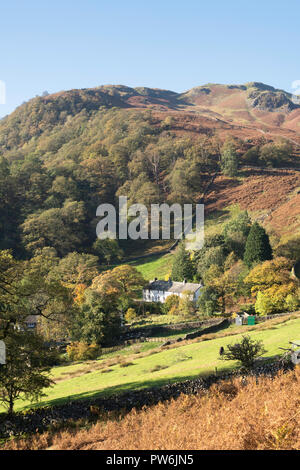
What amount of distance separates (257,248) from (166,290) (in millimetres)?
15427

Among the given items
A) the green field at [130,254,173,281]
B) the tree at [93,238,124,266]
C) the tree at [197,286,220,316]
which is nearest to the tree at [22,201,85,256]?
the tree at [93,238,124,266]

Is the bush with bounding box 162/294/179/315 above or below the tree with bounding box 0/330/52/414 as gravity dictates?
below

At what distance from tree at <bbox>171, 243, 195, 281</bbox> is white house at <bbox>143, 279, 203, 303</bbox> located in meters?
2.12

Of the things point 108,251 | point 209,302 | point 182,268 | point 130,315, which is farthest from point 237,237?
point 108,251

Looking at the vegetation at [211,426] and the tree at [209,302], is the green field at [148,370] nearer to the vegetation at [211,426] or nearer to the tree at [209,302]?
the vegetation at [211,426]

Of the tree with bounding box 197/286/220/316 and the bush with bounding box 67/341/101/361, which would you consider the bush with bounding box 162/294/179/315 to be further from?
the bush with bounding box 67/341/101/361

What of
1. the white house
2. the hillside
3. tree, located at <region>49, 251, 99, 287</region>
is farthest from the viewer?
the hillside

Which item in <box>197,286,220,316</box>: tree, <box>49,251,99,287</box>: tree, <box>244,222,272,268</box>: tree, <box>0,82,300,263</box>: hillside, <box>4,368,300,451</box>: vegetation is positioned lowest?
<box>197,286,220,316</box>: tree

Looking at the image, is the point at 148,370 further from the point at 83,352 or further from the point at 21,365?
the point at 83,352

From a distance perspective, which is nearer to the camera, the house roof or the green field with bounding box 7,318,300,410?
the green field with bounding box 7,318,300,410

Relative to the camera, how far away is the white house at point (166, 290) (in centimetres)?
5369

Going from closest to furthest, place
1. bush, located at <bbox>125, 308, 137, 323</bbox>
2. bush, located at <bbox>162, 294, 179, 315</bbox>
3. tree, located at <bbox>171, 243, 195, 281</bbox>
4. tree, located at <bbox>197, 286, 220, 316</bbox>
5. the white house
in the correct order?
tree, located at <bbox>197, 286, 220, 316</bbox>
bush, located at <bbox>125, 308, 137, 323</bbox>
bush, located at <bbox>162, 294, 179, 315</bbox>
the white house
tree, located at <bbox>171, 243, 195, 281</bbox>

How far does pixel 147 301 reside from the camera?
57562mm

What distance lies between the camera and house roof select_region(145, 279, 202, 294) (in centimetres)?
5444
